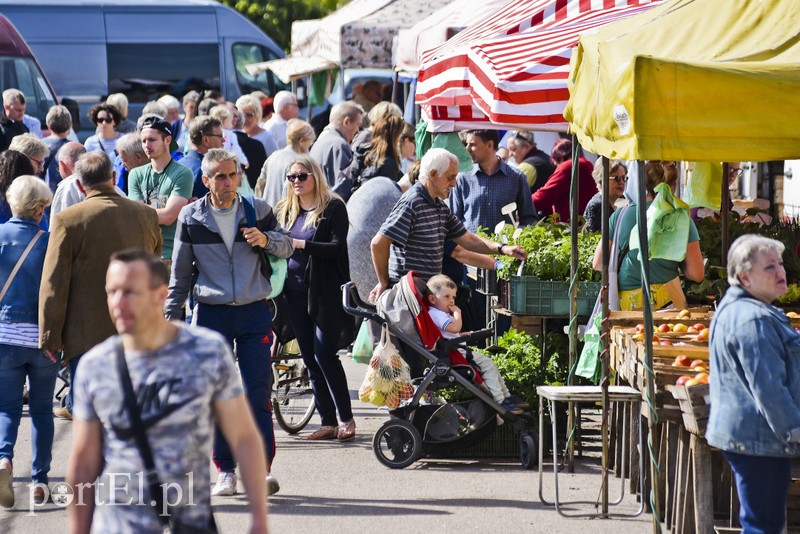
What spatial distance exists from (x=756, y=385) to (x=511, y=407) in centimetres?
323

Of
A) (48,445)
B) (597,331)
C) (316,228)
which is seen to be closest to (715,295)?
(597,331)

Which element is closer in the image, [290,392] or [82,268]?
[82,268]

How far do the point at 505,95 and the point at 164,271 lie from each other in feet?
14.2

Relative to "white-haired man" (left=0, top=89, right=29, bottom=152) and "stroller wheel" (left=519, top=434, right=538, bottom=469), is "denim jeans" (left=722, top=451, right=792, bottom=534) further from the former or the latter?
"white-haired man" (left=0, top=89, right=29, bottom=152)

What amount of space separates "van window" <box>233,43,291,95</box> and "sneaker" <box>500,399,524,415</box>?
17.7 metres

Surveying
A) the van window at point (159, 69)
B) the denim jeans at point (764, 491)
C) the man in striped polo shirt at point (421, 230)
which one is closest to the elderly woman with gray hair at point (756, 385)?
the denim jeans at point (764, 491)

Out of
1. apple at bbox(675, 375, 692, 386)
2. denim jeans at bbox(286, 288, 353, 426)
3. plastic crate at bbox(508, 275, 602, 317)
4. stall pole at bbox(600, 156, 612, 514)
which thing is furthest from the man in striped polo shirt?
apple at bbox(675, 375, 692, 386)

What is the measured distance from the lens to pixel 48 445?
726cm

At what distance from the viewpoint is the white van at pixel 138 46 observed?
2355 centimetres

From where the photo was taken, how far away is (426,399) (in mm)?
8320

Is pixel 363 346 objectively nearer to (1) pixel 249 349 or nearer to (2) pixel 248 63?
(1) pixel 249 349

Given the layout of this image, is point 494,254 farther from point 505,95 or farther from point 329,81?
point 329,81

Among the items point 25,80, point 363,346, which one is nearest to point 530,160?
point 363,346

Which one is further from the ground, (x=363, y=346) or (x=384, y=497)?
(x=363, y=346)
